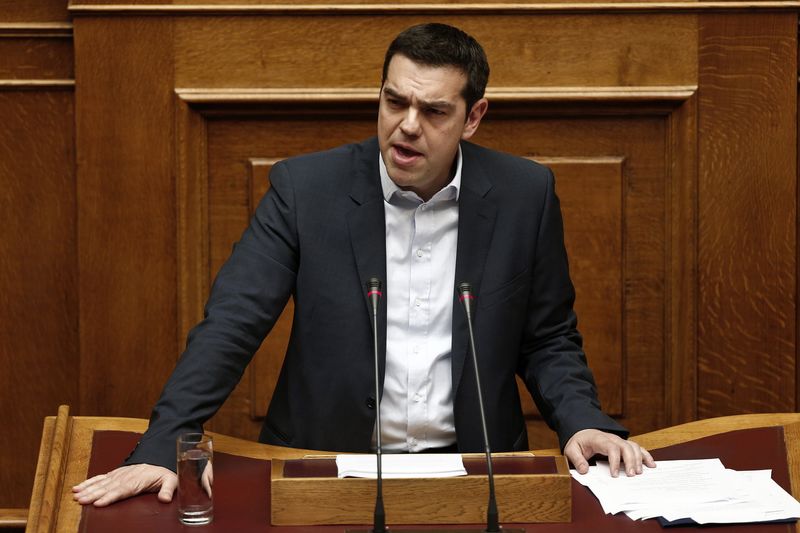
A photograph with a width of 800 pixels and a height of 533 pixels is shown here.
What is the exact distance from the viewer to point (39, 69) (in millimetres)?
2975

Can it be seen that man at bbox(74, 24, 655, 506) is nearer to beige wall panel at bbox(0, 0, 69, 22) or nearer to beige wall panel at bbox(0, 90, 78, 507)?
beige wall panel at bbox(0, 90, 78, 507)

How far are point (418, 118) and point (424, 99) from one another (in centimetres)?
4

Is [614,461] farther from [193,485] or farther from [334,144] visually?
[334,144]

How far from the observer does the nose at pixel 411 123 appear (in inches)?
84.7

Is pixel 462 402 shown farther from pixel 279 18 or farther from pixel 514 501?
pixel 279 18

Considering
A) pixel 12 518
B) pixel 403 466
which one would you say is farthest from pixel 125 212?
pixel 403 466

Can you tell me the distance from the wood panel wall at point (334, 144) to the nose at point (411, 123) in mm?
763

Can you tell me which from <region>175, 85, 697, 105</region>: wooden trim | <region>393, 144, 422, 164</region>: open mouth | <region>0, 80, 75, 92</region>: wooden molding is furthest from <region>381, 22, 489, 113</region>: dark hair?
<region>0, 80, 75, 92</region>: wooden molding

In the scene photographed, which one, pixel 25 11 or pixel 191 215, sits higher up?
pixel 25 11

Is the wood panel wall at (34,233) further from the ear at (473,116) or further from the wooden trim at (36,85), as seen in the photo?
the ear at (473,116)

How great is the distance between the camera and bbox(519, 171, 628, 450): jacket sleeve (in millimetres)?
2238

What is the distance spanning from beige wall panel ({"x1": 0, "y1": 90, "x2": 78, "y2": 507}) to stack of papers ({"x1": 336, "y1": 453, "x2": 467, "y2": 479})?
4.81ft

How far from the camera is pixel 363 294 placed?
7.37 feet

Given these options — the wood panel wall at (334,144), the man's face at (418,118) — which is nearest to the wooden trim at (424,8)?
the wood panel wall at (334,144)
